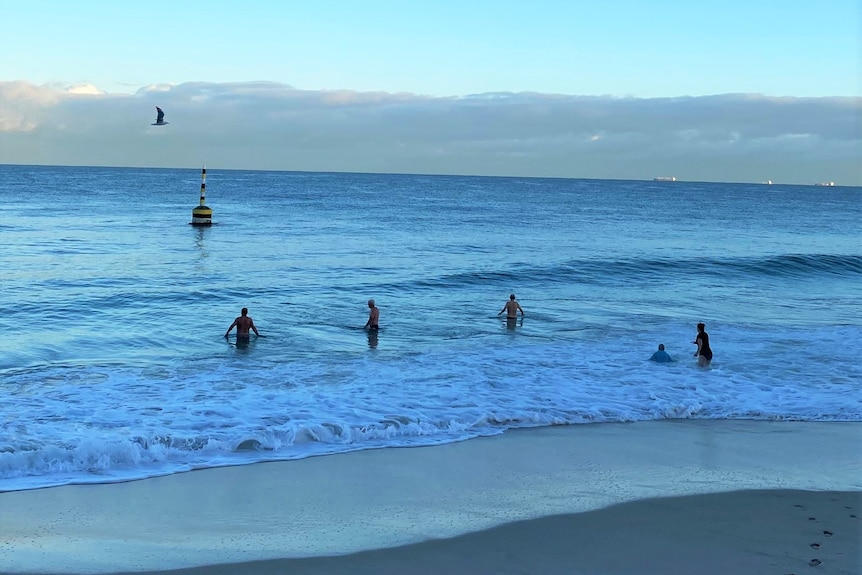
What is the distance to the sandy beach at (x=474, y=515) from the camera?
7.86 m

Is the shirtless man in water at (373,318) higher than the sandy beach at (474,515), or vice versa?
the shirtless man in water at (373,318)

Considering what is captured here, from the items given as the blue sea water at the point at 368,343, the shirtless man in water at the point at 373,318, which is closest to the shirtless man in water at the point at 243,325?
the blue sea water at the point at 368,343

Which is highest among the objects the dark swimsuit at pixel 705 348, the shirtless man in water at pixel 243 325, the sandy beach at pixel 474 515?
the dark swimsuit at pixel 705 348

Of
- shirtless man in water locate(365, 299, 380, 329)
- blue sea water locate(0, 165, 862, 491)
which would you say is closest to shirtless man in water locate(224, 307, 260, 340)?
blue sea water locate(0, 165, 862, 491)

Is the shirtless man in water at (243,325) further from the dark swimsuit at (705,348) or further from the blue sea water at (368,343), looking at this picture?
the dark swimsuit at (705,348)

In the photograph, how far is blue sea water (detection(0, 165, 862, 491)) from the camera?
476 inches

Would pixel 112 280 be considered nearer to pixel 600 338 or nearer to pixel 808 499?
pixel 600 338

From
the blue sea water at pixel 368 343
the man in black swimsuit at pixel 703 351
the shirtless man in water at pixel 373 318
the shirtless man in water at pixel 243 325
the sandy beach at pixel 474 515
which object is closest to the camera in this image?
the sandy beach at pixel 474 515

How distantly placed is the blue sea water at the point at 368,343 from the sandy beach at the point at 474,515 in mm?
1012

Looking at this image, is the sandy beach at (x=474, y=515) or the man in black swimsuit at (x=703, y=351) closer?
the sandy beach at (x=474, y=515)

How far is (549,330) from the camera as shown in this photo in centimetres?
2156

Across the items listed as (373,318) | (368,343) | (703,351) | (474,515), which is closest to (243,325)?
(368,343)

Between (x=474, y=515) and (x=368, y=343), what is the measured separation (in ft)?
34.4

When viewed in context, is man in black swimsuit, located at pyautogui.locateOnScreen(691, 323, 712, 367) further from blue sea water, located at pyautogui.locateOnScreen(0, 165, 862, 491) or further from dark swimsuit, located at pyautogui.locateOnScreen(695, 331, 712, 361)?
blue sea water, located at pyautogui.locateOnScreen(0, 165, 862, 491)
